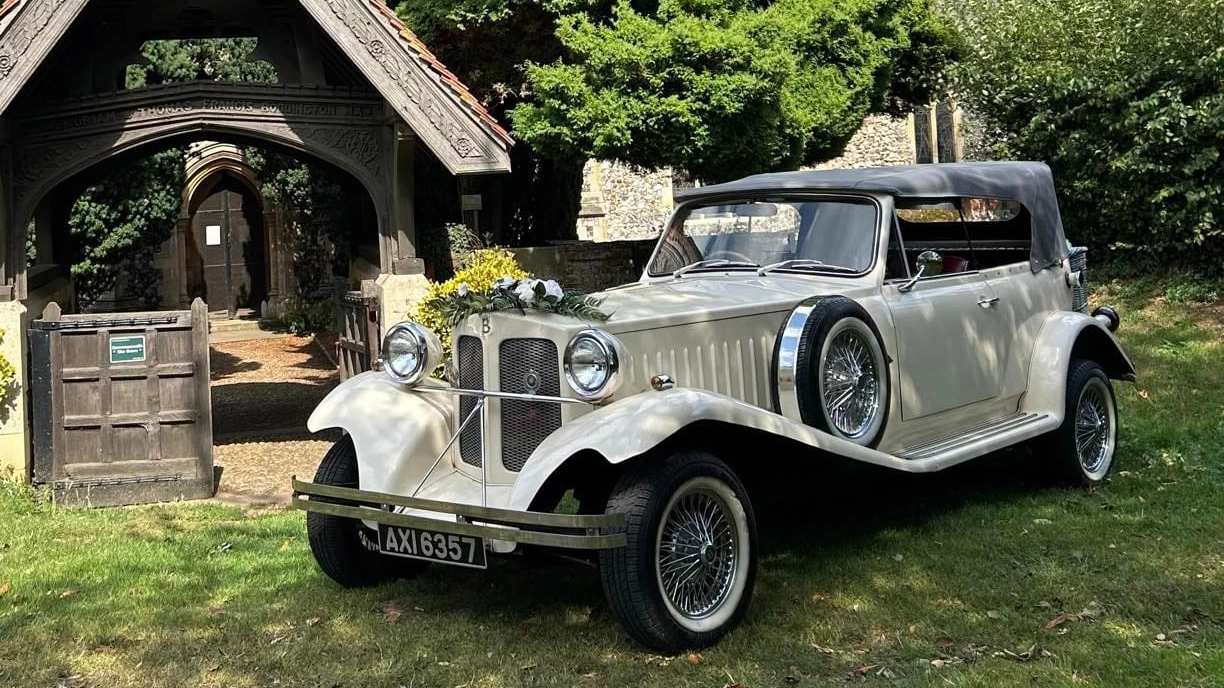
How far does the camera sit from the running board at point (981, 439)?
20.3 feet

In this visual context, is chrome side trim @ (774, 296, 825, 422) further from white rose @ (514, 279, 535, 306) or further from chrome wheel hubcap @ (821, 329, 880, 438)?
white rose @ (514, 279, 535, 306)

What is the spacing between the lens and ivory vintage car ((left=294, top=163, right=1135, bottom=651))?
15.7ft

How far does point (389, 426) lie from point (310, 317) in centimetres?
1614

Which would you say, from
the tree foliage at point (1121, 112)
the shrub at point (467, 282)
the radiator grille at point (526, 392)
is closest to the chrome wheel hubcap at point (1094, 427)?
the radiator grille at point (526, 392)

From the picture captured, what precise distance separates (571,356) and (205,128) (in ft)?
17.9

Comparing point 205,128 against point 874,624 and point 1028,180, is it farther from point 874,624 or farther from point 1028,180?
point 874,624

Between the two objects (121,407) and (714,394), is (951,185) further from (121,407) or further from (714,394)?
(121,407)

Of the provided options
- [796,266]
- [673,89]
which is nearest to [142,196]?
[673,89]

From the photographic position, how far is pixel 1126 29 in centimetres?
1425

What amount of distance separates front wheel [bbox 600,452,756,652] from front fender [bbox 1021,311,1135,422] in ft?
9.37

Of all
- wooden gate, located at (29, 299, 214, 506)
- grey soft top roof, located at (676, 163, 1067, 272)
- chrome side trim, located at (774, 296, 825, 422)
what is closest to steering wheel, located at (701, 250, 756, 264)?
grey soft top roof, located at (676, 163, 1067, 272)

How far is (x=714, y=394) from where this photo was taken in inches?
198

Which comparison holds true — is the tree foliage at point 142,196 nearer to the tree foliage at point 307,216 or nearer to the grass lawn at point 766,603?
the tree foliage at point 307,216

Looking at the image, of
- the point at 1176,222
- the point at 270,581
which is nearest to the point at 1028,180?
the point at 270,581
